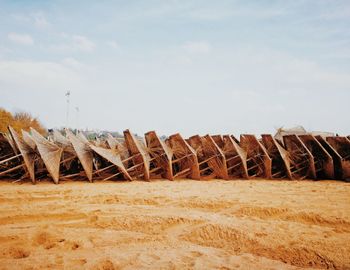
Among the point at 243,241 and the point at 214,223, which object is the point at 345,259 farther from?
the point at 214,223

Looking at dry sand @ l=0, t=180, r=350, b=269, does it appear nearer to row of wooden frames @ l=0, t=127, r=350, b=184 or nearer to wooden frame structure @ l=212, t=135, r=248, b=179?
row of wooden frames @ l=0, t=127, r=350, b=184

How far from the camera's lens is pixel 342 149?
11438 mm

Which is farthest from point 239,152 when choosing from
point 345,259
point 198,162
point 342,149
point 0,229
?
point 0,229

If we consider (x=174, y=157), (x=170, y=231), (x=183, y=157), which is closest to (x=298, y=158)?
(x=183, y=157)

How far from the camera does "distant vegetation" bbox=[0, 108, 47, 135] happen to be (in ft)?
128

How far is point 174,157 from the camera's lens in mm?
10898

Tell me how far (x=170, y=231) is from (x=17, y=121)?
151 feet

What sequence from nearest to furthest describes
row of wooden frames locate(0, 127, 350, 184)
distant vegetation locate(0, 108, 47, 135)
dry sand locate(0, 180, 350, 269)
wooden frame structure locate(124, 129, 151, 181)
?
dry sand locate(0, 180, 350, 269) < row of wooden frames locate(0, 127, 350, 184) < wooden frame structure locate(124, 129, 151, 181) < distant vegetation locate(0, 108, 47, 135)

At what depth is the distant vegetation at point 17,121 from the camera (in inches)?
1540

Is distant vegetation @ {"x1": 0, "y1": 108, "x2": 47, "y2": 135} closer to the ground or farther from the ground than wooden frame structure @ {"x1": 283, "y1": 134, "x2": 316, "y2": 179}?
farther from the ground

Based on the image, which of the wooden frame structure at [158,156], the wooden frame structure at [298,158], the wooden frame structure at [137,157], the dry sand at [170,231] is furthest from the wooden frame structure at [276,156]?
the wooden frame structure at [137,157]

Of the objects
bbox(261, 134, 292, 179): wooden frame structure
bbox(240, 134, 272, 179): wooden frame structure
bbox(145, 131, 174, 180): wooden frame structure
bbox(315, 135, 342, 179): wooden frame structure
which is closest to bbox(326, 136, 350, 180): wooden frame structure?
bbox(315, 135, 342, 179): wooden frame structure

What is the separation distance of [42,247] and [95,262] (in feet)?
2.76

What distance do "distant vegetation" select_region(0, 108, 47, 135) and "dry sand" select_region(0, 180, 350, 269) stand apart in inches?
1307
